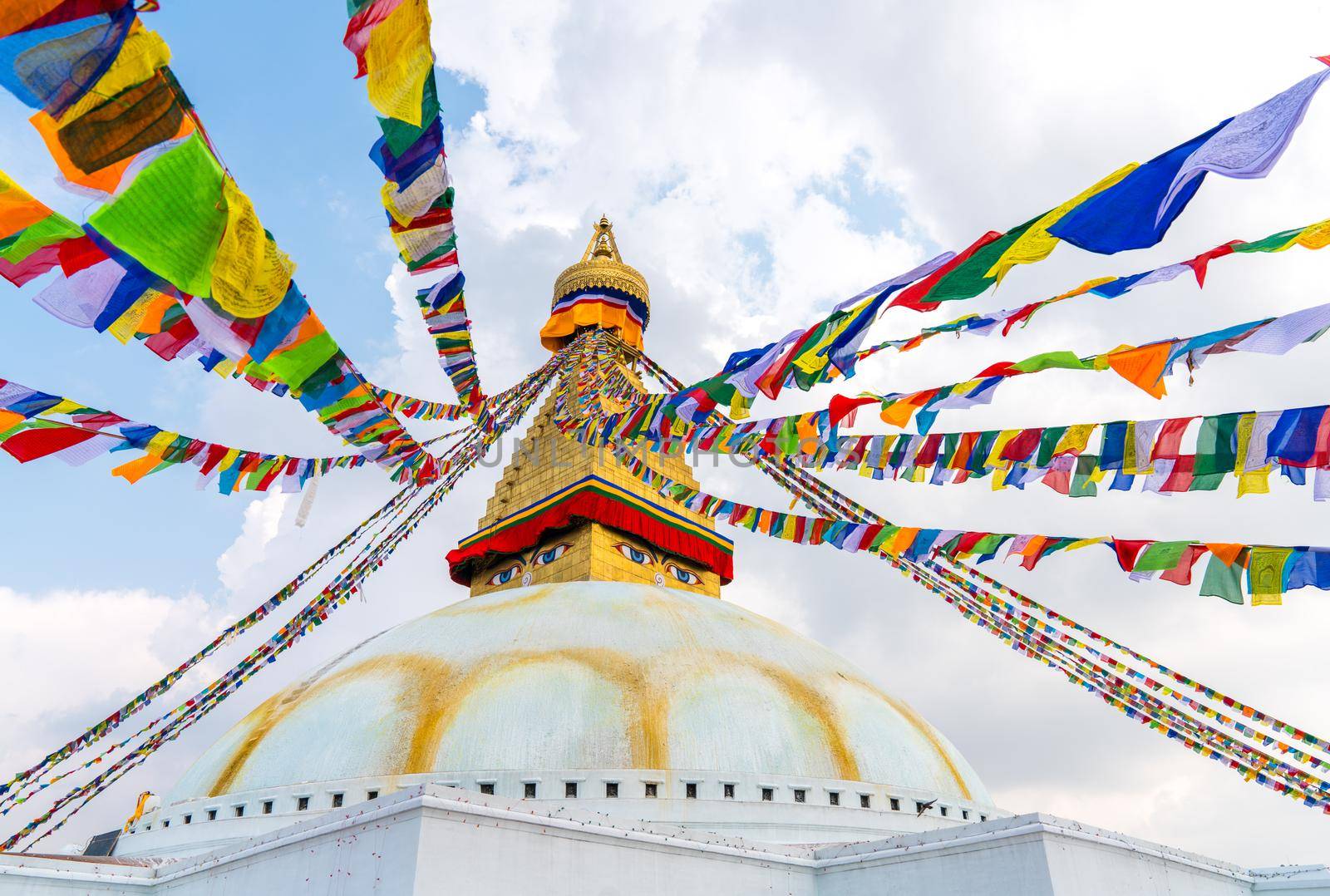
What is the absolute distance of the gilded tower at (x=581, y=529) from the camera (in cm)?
1538

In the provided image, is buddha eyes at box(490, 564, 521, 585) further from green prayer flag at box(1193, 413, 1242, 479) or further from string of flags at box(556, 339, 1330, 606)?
green prayer flag at box(1193, 413, 1242, 479)

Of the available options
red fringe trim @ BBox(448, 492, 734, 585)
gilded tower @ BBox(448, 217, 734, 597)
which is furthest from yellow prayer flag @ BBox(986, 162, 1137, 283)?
red fringe trim @ BBox(448, 492, 734, 585)

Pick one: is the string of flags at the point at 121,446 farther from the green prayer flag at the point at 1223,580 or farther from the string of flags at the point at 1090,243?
the green prayer flag at the point at 1223,580

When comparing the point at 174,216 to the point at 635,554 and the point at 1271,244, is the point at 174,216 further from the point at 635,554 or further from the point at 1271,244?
the point at 635,554

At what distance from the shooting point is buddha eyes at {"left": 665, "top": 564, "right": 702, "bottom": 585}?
1611 cm

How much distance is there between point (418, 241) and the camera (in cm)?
595

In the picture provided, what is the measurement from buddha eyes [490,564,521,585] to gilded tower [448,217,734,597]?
0.02 meters

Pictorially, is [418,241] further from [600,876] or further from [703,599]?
[703,599]

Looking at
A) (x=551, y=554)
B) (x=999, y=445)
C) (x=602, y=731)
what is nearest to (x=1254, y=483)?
(x=999, y=445)

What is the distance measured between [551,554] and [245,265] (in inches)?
460

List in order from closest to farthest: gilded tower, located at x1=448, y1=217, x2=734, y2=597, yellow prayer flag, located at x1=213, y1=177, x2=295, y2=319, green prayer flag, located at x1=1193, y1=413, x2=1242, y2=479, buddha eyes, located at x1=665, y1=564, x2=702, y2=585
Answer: yellow prayer flag, located at x1=213, y1=177, x2=295, y2=319 → green prayer flag, located at x1=1193, y1=413, x2=1242, y2=479 → gilded tower, located at x1=448, y1=217, x2=734, y2=597 → buddha eyes, located at x1=665, y1=564, x2=702, y2=585

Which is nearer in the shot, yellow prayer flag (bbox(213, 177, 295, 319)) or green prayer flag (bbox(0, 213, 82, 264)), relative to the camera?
yellow prayer flag (bbox(213, 177, 295, 319))

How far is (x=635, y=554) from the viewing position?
15750 mm

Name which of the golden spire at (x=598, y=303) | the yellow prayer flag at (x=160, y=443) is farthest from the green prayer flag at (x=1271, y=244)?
the golden spire at (x=598, y=303)
